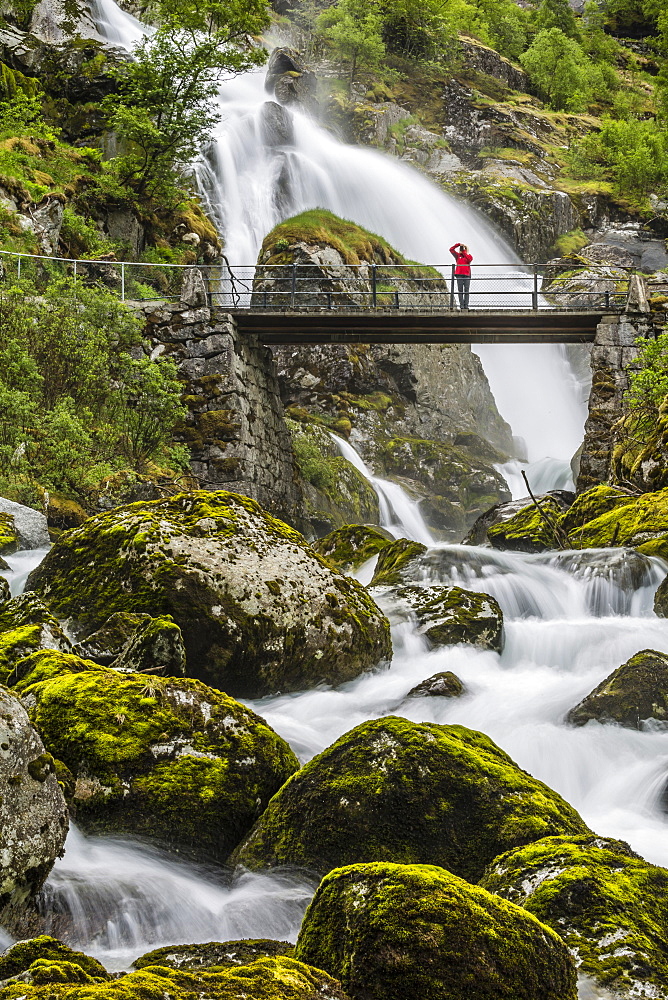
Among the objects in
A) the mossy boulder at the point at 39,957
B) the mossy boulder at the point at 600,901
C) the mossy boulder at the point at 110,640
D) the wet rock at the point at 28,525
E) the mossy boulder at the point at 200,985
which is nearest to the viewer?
the mossy boulder at the point at 200,985

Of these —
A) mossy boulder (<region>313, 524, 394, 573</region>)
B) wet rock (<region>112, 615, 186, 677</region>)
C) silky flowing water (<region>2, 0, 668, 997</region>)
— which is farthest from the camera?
mossy boulder (<region>313, 524, 394, 573</region>)

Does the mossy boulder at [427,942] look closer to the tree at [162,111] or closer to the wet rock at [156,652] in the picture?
the wet rock at [156,652]

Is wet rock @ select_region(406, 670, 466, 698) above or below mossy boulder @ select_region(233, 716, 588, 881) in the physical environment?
below

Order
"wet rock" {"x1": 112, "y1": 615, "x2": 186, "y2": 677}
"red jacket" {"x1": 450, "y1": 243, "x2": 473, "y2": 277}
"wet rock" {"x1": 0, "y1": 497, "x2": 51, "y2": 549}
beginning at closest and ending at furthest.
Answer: "wet rock" {"x1": 112, "y1": 615, "x2": 186, "y2": 677}
"wet rock" {"x1": 0, "y1": 497, "x2": 51, "y2": 549}
"red jacket" {"x1": 450, "y1": 243, "x2": 473, "y2": 277}

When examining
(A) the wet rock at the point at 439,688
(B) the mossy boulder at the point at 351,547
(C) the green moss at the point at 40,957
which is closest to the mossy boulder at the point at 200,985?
(C) the green moss at the point at 40,957

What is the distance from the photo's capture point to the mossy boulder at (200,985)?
272 centimetres

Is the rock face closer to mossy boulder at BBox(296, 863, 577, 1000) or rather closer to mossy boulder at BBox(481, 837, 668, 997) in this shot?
mossy boulder at BBox(296, 863, 577, 1000)

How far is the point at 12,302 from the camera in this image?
542 inches

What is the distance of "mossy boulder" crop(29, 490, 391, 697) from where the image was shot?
756 centimetres

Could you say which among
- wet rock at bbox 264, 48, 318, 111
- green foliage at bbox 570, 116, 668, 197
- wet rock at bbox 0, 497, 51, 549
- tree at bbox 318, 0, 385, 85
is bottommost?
wet rock at bbox 0, 497, 51, 549

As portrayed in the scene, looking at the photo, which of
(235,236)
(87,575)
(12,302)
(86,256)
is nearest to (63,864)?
(87,575)

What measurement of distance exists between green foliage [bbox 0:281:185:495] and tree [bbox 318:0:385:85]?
35505mm

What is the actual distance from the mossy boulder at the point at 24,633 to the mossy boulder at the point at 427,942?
3.34 meters

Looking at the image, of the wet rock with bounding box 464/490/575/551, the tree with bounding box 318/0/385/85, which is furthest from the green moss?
the tree with bounding box 318/0/385/85
